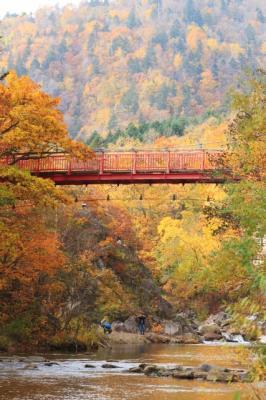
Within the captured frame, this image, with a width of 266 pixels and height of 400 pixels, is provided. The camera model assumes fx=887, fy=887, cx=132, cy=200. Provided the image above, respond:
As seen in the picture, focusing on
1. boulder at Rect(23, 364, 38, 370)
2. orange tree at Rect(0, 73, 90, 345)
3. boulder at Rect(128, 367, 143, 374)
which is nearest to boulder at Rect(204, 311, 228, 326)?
orange tree at Rect(0, 73, 90, 345)

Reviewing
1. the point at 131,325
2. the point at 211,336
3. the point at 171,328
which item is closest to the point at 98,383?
the point at 131,325

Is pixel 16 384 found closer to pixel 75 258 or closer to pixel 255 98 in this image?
pixel 255 98

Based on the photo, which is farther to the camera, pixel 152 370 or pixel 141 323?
pixel 141 323

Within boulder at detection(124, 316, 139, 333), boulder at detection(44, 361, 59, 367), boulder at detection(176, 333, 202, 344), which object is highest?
boulder at detection(124, 316, 139, 333)

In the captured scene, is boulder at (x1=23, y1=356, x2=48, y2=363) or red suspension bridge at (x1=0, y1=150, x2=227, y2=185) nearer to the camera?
boulder at (x1=23, y1=356, x2=48, y2=363)

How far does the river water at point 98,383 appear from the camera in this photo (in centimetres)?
2275

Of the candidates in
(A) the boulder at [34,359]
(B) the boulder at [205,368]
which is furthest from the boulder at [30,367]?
(B) the boulder at [205,368]

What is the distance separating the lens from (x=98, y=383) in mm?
25859

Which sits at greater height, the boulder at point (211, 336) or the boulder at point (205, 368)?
the boulder at point (205, 368)

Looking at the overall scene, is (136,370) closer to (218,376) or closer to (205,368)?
(205,368)

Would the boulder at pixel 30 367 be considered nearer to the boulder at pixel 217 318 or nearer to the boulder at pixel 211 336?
the boulder at pixel 211 336

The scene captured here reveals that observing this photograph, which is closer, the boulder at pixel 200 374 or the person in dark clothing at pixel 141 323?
the boulder at pixel 200 374

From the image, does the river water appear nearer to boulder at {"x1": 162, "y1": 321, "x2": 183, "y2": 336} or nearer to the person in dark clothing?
the person in dark clothing

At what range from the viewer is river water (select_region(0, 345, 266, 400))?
22.8m
